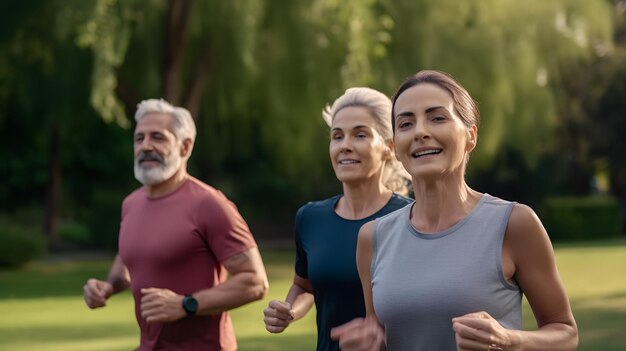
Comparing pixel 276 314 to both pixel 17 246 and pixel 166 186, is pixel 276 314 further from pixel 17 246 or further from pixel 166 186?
pixel 17 246

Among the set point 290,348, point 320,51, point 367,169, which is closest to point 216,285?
point 367,169

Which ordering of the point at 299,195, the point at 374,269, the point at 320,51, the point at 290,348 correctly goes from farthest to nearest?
1. the point at 299,195
2. the point at 320,51
3. the point at 290,348
4. the point at 374,269

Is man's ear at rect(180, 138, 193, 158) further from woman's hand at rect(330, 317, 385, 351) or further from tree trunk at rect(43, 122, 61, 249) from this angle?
tree trunk at rect(43, 122, 61, 249)

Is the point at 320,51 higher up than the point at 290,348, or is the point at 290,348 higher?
the point at 320,51

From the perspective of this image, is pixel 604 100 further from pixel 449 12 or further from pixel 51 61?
pixel 51 61

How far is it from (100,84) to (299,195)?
18.0 m

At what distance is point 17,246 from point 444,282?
21.9 m

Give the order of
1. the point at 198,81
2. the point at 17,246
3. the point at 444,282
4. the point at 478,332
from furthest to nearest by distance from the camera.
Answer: the point at 17,246 < the point at 198,81 < the point at 444,282 < the point at 478,332

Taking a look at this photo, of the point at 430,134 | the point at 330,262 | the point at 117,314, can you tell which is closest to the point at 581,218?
the point at 117,314

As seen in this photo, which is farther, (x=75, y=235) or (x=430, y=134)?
(x=75, y=235)

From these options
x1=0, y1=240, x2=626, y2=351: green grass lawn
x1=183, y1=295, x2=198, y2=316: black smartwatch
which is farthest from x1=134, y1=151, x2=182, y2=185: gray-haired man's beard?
x1=0, y1=240, x2=626, y2=351: green grass lawn

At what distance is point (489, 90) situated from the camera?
79.1 feet

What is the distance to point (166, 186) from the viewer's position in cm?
510

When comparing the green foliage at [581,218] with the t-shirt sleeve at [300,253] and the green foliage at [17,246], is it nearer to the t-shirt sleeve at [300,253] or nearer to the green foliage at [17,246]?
the green foliage at [17,246]
